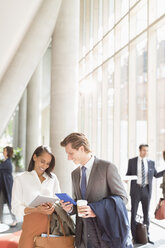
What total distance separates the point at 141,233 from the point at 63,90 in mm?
3467

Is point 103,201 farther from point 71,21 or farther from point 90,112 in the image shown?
point 90,112

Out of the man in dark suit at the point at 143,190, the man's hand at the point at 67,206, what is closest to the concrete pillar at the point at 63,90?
the man in dark suit at the point at 143,190

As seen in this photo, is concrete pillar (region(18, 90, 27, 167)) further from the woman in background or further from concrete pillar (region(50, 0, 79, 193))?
the woman in background

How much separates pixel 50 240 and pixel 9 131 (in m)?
31.4

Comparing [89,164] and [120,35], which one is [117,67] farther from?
[89,164]

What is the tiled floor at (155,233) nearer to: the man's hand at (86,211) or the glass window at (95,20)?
the man's hand at (86,211)

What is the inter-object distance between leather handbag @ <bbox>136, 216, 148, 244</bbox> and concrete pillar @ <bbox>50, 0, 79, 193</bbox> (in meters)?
1.95

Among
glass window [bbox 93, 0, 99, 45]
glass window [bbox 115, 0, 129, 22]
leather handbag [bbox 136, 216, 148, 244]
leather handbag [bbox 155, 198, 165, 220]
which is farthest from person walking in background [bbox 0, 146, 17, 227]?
glass window [bbox 93, 0, 99, 45]

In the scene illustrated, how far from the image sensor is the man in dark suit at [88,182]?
2.18m

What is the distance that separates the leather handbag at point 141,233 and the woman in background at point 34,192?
9.86 feet

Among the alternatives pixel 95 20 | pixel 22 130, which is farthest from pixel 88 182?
pixel 22 130

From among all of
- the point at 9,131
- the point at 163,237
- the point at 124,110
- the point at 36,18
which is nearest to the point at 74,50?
the point at 36,18

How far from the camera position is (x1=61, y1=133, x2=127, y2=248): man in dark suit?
218 centimetres

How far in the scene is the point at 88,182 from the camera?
223cm
